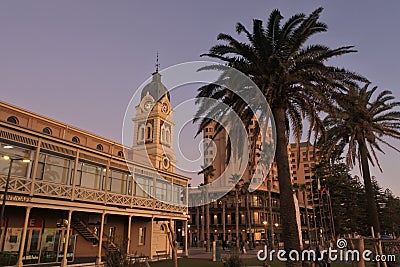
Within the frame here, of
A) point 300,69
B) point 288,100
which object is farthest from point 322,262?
A: point 300,69

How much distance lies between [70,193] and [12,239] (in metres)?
4.62

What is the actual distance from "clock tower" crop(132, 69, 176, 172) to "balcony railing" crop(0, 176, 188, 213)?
1554cm

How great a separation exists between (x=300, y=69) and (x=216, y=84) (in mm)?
4604

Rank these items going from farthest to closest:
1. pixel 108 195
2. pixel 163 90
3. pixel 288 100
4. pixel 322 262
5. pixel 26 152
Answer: pixel 163 90 < pixel 108 195 < pixel 26 152 < pixel 288 100 < pixel 322 262

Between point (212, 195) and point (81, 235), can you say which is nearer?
point (81, 235)

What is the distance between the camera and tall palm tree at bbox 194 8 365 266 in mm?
16141

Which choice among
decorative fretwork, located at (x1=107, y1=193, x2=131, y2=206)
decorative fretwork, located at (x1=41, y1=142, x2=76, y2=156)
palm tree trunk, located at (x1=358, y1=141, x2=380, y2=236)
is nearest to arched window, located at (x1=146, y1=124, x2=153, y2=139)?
decorative fretwork, located at (x1=107, y1=193, x2=131, y2=206)

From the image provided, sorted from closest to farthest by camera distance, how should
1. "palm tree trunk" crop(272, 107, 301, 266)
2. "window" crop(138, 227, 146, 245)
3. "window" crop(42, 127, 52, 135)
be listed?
"palm tree trunk" crop(272, 107, 301, 266) → "window" crop(42, 127, 52, 135) → "window" crop(138, 227, 146, 245)

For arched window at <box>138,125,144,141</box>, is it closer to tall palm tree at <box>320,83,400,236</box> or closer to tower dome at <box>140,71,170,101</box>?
tower dome at <box>140,71,170,101</box>

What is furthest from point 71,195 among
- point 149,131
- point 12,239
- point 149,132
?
point 149,131

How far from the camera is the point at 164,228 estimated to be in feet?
122

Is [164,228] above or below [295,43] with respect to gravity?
below

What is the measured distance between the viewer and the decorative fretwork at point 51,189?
63.8 feet

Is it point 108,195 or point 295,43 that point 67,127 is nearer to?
point 108,195
